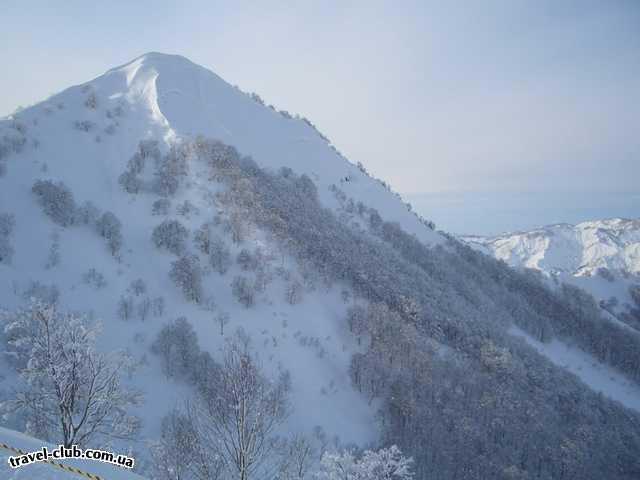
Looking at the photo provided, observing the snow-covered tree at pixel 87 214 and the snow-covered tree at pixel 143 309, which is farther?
the snow-covered tree at pixel 87 214

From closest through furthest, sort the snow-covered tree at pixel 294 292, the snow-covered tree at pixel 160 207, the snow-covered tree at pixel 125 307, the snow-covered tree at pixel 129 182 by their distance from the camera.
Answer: the snow-covered tree at pixel 125 307
the snow-covered tree at pixel 294 292
the snow-covered tree at pixel 160 207
the snow-covered tree at pixel 129 182

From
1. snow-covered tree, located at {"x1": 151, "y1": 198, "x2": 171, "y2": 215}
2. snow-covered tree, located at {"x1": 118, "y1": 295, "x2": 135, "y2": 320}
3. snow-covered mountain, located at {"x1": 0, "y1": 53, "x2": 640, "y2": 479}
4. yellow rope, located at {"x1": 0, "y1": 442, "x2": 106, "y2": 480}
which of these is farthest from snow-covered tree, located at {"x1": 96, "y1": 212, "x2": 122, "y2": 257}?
yellow rope, located at {"x1": 0, "y1": 442, "x2": 106, "y2": 480}

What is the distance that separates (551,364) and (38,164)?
6164 centimetres

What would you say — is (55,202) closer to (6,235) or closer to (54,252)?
(6,235)

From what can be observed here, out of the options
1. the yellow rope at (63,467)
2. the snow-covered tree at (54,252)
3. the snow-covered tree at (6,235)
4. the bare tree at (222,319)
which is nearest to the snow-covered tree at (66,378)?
the yellow rope at (63,467)

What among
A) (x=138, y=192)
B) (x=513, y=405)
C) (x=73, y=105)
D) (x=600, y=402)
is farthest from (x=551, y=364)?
(x=73, y=105)

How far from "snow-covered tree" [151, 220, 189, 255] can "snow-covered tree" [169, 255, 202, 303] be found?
2680 mm

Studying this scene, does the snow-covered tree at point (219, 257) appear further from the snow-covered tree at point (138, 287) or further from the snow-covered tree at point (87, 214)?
→ the snow-covered tree at point (87, 214)

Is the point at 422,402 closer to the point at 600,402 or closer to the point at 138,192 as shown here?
the point at 600,402

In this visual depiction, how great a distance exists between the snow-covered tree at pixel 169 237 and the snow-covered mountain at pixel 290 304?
0.15m

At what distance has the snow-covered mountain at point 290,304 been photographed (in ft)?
93.9

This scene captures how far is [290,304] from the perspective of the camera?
36469 millimetres

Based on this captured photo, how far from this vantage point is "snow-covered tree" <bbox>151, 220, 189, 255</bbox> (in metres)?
36.4

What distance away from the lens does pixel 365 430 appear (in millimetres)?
29625
